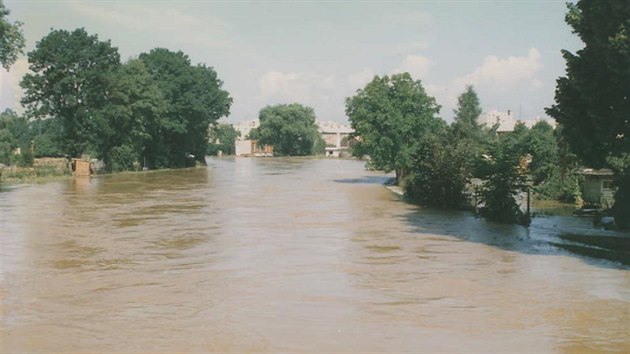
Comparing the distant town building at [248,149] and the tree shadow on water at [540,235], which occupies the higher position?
the distant town building at [248,149]

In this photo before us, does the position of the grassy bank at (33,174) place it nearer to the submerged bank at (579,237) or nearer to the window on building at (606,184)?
the submerged bank at (579,237)

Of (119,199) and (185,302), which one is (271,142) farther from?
(185,302)

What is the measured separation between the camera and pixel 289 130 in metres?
162

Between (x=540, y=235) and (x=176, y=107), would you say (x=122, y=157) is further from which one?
(x=540, y=235)

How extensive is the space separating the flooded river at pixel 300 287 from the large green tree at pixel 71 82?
1377 inches

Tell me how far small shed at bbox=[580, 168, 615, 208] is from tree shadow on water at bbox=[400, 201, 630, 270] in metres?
7.63

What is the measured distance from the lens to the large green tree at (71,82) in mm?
60656

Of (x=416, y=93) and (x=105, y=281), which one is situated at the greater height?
(x=416, y=93)

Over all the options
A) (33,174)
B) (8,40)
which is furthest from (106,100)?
(8,40)

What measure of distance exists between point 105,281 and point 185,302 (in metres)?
3.32

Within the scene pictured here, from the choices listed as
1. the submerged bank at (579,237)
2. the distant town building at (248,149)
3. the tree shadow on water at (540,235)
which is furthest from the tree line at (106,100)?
the distant town building at (248,149)

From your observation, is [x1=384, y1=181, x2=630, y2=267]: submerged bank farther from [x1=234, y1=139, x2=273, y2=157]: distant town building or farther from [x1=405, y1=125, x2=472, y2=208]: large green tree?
[x1=234, y1=139, x2=273, y2=157]: distant town building

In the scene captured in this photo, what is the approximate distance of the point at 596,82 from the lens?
20906 millimetres

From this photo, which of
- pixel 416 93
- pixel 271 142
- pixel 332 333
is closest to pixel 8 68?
pixel 416 93
